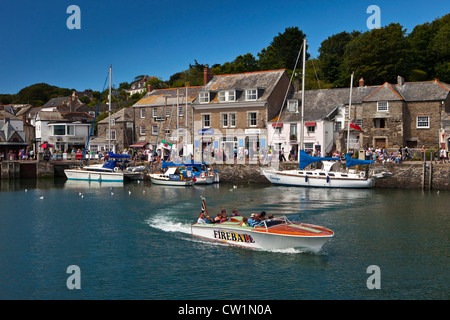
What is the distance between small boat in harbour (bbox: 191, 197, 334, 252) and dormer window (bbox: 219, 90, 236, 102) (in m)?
38.6

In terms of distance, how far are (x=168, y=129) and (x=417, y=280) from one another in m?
51.8

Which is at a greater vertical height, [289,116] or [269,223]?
[289,116]

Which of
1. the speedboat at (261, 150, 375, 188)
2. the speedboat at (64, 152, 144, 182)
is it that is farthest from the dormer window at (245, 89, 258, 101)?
the speedboat at (64, 152, 144, 182)

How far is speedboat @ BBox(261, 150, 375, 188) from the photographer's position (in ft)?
148

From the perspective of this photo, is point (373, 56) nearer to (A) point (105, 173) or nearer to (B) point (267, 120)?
(B) point (267, 120)

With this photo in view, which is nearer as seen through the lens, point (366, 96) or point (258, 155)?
point (258, 155)

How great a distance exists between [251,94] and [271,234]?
1591 inches

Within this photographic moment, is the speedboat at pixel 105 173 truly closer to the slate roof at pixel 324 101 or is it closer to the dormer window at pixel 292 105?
the slate roof at pixel 324 101

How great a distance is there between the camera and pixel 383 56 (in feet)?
219

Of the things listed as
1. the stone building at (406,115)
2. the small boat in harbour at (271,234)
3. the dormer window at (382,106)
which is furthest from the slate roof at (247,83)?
Result: the small boat in harbour at (271,234)

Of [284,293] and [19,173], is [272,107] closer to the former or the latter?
[19,173]

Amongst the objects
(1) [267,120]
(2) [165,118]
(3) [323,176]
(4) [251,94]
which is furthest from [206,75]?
(3) [323,176]

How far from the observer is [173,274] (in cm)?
1914

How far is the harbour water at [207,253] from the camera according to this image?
17.4m
